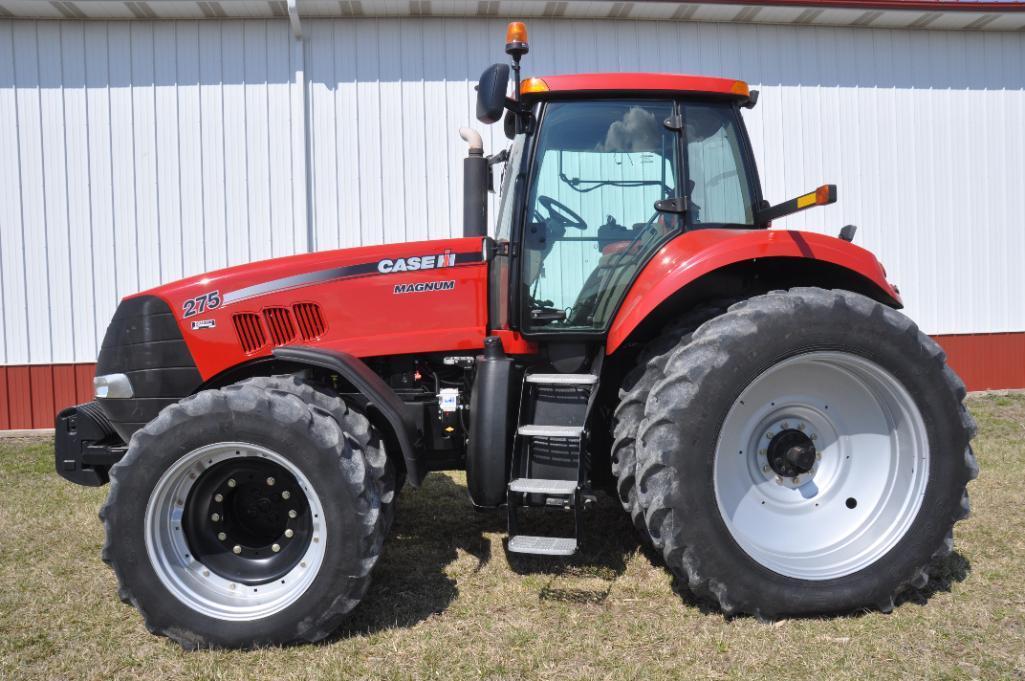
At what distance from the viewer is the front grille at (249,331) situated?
3.35m

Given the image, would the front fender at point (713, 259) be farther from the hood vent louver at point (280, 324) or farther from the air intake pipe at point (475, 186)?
the hood vent louver at point (280, 324)

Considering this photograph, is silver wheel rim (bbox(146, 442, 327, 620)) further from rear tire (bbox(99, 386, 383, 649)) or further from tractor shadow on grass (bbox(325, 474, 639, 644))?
tractor shadow on grass (bbox(325, 474, 639, 644))

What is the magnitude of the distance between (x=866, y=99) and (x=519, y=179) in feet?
20.8

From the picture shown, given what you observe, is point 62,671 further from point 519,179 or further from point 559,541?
point 519,179

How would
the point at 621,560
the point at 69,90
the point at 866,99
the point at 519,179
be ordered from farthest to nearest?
the point at 866,99 → the point at 69,90 → the point at 621,560 → the point at 519,179

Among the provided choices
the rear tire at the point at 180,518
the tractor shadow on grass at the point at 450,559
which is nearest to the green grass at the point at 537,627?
the tractor shadow on grass at the point at 450,559

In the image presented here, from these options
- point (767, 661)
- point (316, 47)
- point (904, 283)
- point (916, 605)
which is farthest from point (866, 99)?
point (767, 661)

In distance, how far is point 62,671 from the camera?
105 inches

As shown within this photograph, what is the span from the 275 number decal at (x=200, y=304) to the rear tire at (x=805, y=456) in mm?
2040

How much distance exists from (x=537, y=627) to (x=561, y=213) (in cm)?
178

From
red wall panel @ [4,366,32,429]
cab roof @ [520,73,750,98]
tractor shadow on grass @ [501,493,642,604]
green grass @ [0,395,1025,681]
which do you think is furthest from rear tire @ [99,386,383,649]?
red wall panel @ [4,366,32,429]

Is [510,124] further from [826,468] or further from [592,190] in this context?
[826,468]

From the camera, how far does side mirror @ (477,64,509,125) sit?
2842 mm

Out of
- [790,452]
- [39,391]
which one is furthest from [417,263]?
[39,391]
